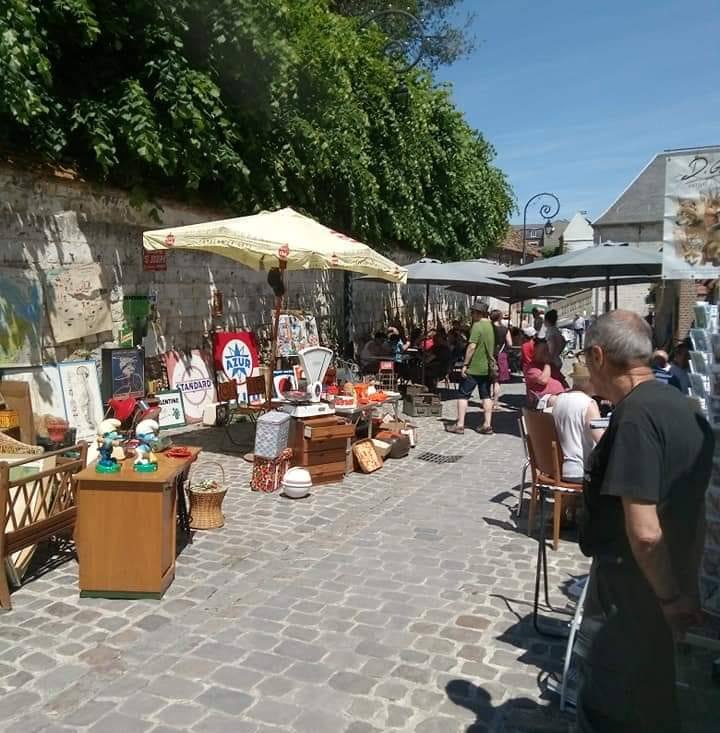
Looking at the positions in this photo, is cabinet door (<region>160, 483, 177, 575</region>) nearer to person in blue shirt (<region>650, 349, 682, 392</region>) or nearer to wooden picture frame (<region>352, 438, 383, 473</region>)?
wooden picture frame (<region>352, 438, 383, 473</region>)

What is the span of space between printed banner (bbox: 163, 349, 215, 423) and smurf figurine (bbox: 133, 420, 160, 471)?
15.2 ft

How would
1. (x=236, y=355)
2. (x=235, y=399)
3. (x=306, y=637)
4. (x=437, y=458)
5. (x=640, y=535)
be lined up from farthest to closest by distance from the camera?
1. (x=236, y=355)
2. (x=235, y=399)
3. (x=437, y=458)
4. (x=306, y=637)
5. (x=640, y=535)

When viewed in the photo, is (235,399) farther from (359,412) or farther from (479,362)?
(479,362)

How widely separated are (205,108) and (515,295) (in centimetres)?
899

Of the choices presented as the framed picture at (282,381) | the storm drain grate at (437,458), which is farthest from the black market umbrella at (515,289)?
the storm drain grate at (437,458)

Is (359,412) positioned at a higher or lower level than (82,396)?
lower

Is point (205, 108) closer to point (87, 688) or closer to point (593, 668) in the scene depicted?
point (87, 688)

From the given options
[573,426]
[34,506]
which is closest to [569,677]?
[573,426]

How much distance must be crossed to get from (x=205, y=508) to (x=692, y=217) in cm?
408

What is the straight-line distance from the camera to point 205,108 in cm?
907

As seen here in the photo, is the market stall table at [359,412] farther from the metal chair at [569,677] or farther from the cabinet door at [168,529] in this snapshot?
the metal chair at [569,677]

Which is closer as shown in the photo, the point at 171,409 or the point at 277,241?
the point at 277,241

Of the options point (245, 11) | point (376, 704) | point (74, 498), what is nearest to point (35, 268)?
point (74, 498)

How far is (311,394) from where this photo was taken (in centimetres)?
750
